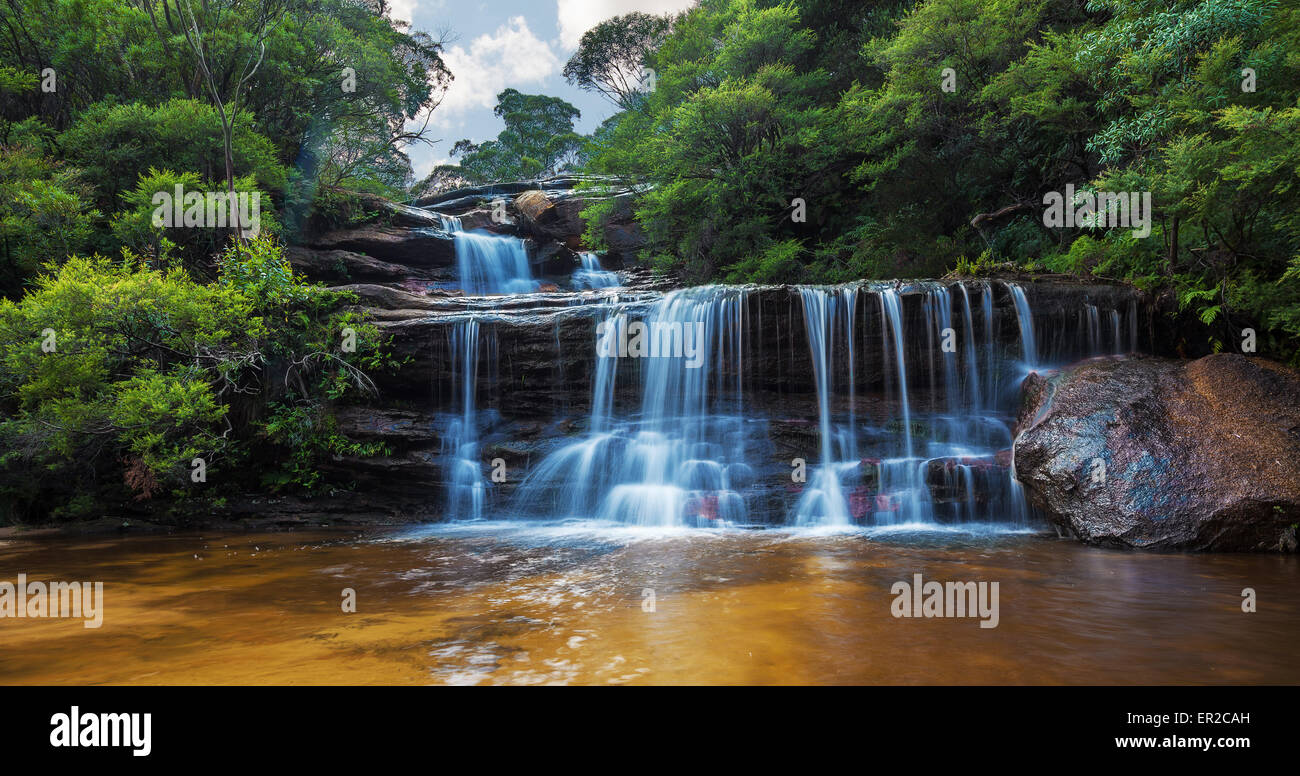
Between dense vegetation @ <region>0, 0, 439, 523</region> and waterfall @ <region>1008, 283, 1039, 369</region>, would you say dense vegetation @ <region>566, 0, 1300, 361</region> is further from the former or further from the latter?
dense vegetation @ <region>0, 0, 439, 523</region>

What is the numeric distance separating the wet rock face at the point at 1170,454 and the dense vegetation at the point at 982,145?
5.83 feet

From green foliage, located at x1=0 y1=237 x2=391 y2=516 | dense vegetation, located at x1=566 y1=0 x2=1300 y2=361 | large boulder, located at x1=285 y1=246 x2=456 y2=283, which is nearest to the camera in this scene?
dense vegetation, located at x1=566 y1=0 x2=1300 y2=361

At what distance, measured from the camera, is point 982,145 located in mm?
16250

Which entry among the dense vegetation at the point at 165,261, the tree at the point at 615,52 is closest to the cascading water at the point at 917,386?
the dense vegetation at the point at 165,261

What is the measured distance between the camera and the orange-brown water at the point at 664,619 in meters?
3.53

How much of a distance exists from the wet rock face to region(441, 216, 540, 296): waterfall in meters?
16.2

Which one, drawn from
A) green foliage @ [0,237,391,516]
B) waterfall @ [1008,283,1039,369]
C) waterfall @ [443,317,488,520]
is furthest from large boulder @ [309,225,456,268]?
waterfall @ [1008,283,1039,369]

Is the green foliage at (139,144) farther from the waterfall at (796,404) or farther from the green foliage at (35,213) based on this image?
the waterfall at (796,404)

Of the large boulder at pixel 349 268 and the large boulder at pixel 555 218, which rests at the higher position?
the large boulder at pixel 555 218

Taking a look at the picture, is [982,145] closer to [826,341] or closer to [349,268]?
[826,341]

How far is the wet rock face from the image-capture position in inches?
263

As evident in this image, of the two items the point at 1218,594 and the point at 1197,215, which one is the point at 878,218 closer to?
the point at 1197,215

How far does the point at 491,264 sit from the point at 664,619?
18764mm

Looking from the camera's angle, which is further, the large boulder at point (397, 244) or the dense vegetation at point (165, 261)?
the large boulder at point (397, 244)
